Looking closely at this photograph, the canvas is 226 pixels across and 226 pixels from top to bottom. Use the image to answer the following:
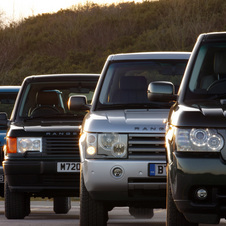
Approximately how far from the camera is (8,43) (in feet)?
253

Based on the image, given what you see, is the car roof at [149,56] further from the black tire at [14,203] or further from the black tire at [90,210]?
the black tire at [14,203]

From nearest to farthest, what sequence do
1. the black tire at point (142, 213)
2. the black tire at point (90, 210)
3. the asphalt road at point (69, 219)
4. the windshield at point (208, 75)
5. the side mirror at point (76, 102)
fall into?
the windshield at point (208, 75), the black tire at point (90, 210), the side mirror at point (76, 102), the asphalt road at point (69, 219), the black tire at point (142, 213)

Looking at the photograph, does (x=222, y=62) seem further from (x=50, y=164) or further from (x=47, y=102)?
(x=47, y=102)

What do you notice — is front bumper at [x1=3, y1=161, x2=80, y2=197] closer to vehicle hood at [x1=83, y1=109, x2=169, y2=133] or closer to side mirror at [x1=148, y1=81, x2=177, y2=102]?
vehicle hood at [x1=83, y1=109, x2=169, y2=133]

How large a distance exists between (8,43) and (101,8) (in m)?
19.2

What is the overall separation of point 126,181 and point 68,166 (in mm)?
2589

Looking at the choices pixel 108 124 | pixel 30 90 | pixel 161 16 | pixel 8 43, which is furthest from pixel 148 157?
pixel 161 16

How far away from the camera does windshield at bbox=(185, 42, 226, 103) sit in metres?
7.77

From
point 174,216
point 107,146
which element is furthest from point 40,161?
point 174,216

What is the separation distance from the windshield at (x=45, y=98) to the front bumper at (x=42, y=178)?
1.21m

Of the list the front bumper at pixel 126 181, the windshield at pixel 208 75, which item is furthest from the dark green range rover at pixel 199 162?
the front bumper at pixel 126 181

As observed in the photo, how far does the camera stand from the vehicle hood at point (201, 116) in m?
6.68

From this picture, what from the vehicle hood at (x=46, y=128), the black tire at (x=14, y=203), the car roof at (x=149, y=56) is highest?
the car roof at (x=149, y=56)

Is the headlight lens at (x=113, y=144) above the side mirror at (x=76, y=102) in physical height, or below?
below
